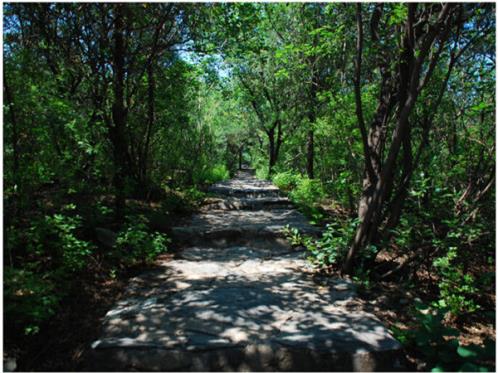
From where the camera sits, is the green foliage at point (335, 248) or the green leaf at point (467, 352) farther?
the green foliage at point (335, 248)

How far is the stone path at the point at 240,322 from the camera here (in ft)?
9.37

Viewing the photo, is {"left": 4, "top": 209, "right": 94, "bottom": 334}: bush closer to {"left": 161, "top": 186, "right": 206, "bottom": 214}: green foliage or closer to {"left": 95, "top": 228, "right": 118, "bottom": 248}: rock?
{"left": 95, "top": 228, "right": 118, "bottom": 248}: rock

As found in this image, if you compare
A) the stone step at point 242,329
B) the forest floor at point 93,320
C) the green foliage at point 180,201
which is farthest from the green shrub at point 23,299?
the green foliage at point 180,201

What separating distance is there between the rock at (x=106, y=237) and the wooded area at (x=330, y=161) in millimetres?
36

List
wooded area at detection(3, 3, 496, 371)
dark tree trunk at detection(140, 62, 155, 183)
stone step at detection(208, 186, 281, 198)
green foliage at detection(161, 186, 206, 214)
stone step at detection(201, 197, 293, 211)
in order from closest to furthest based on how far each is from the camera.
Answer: wooded area at detection(3, 3, 496, 371) < dark tree trunk at detection(140, 62, 155, 183) < green foliage at detection(161, 186, 206, 214) < stone step at detection(201, 197, 293, 211) < stone step at detection(208, 186, 281, 198)

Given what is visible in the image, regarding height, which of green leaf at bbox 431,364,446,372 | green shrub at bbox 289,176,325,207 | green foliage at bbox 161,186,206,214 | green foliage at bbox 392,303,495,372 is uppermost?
green shrub at bbox 289,176,325,207

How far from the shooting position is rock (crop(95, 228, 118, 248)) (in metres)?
5.05

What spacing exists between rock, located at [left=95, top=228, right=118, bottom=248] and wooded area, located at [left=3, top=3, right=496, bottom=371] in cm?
4

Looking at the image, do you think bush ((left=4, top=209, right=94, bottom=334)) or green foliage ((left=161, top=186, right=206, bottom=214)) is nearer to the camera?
bush ((left=4, top=209, right=94, bottom=334))

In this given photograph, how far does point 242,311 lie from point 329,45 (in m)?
3.75

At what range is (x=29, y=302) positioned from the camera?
303 centimetres

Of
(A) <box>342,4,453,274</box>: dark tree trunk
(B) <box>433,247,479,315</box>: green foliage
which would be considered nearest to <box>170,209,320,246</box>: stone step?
(A) <box>342,4,453,274</box>: dark tree trunk

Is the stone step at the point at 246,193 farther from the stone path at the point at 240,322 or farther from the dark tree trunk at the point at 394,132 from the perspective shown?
the dark tree trunk at the point at 394,132

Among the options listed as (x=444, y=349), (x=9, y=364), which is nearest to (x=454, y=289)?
(x=444, y=349)
